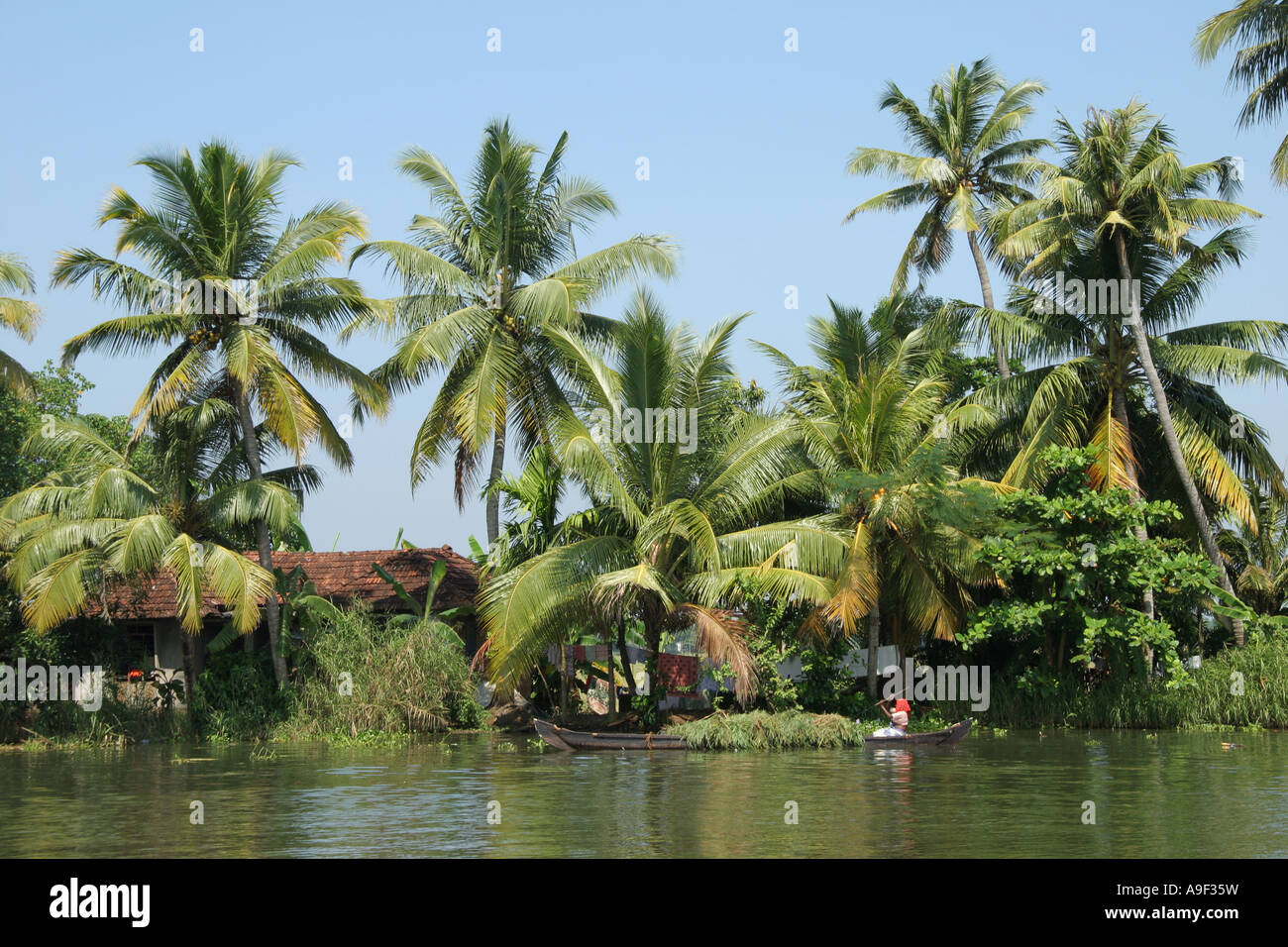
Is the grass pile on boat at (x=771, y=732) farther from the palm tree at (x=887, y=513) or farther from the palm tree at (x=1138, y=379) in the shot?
the palm tree at (x=1138, y=379)

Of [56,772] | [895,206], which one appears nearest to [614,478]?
[56,772]

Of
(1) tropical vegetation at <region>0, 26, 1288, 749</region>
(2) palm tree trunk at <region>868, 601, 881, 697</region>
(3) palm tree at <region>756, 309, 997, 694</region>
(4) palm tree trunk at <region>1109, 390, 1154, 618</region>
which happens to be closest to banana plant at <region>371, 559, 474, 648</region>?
(1) tropical vegetation at <region>0, 26, 1288, 749</region>

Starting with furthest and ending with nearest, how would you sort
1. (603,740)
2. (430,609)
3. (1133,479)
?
(430,609)
(1133,479)
(603,740)

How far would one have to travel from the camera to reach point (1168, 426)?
27.8 meters

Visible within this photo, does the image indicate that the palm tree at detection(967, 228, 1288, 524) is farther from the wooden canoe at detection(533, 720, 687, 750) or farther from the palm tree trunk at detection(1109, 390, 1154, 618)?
the wooden canoe at detection(533, 720, 687, 750)

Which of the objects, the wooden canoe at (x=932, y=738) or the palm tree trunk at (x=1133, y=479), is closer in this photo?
the wooden canoe at (x=932, y=738)

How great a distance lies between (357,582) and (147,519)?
24.0 ft

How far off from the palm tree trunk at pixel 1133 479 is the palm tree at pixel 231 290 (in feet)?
57.9

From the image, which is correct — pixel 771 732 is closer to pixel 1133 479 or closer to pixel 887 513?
pixel 887 513

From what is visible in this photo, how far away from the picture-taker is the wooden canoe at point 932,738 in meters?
23.9

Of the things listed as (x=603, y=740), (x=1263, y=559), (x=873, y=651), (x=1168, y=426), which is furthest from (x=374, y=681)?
(x=1263, y=559)

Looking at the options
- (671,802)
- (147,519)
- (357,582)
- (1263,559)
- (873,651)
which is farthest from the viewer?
(1263,559)

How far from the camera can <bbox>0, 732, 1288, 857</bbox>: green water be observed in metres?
13.0

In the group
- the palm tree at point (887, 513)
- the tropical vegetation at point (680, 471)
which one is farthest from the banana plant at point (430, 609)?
the palm tree at point (887, 513)
